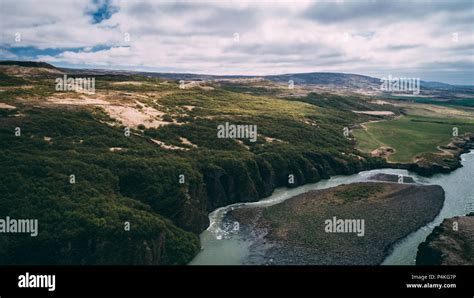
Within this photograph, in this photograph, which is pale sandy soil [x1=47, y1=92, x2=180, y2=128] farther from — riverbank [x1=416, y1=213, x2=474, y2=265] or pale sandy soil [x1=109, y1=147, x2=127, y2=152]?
riverbank [x1=416, y1=213, x2=474, y2=265]

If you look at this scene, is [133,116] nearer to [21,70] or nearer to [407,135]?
[21,70]

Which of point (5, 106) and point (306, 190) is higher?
point (5, 106)

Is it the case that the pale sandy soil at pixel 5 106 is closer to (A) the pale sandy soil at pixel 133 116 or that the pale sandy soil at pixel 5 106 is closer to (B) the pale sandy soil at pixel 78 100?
(B) the pale sandy soil at pixel 78 100

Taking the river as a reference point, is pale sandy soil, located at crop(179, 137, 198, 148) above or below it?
above

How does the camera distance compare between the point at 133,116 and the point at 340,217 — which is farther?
the point at 133,116

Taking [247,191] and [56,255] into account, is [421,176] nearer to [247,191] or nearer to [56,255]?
[247,191]
